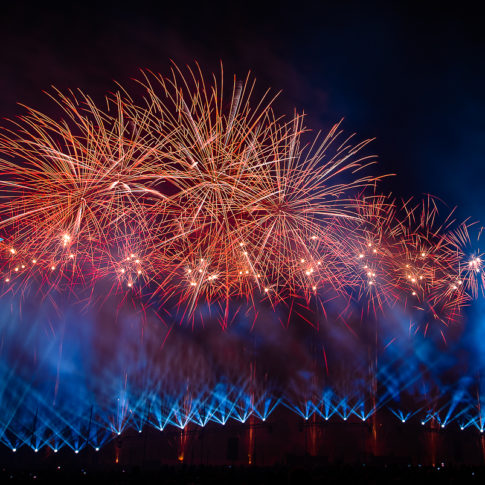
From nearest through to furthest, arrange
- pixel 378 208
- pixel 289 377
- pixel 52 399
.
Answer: pixel 378 208
pixel 52 399
pixel 289 377

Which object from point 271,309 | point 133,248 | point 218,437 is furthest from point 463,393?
point 133,248

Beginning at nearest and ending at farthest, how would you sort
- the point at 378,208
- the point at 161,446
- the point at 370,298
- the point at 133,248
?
the point at 378,208 → the point at 133,248 → the point at 161,446 → the point at 370,298

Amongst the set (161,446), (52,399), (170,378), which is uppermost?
(170,378)

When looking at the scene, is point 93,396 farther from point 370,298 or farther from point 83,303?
point 370,298

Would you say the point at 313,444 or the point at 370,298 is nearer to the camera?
the point at 313,444

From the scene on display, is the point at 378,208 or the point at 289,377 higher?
the point at 378,208

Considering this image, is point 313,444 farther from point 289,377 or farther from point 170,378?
point 170,378

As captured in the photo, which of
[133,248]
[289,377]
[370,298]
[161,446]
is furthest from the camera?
[370,298]

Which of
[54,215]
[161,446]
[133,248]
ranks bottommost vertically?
[161,446]

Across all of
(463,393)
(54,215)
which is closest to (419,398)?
(463,393)
